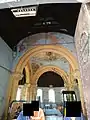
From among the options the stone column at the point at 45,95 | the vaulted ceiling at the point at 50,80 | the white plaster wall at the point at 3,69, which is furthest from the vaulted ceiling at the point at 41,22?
the vaulted ceiling at the point at 50,80

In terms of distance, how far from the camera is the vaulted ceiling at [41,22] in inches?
143

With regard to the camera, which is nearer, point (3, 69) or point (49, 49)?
point (3, 69)

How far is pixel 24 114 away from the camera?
4.18 metres

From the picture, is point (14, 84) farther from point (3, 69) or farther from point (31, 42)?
point (31, 42)

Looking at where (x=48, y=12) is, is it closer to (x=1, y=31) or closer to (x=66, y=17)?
(x=66, y=17)

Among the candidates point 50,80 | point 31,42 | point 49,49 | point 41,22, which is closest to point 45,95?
point 50,80

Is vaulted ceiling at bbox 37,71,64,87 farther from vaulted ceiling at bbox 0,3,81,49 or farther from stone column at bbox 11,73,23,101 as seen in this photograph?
vaulted ceiling at bbox 0,3,81,49

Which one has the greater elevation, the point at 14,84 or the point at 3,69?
the point at 3,69

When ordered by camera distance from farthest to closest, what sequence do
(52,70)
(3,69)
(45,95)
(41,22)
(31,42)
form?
(45,95), (52,70), (31,42), (3,69), (41,22)

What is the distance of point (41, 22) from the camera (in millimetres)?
4352

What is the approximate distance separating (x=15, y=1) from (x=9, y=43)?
307cm

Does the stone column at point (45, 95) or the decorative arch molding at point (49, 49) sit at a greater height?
the decorative arch molding at point (49, 49)

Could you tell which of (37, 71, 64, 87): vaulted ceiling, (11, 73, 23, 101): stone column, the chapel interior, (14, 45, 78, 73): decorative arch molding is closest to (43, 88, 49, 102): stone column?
(37, 71, 64, 87): vaulted ceiling

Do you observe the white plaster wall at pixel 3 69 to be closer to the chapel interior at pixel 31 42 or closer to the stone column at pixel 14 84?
the chapel interior at pixel 31 42
